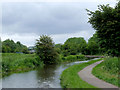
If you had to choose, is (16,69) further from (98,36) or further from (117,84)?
(117,84)

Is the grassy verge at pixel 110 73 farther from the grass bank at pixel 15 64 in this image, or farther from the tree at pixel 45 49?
the tree at pixel 45 49

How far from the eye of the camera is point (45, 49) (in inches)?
1046

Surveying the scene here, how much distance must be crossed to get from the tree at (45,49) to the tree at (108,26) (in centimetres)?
1188

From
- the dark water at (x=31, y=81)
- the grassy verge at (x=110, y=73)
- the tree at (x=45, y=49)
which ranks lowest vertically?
the dark water at (x=31, y=81)

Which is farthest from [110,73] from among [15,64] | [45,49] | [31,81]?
[45,49]

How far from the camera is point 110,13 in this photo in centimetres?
1483

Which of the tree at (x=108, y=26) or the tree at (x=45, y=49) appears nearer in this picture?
the tree at (x=108, y=26)

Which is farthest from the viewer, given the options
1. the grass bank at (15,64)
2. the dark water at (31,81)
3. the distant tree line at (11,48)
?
the distant tree line at (11,48)

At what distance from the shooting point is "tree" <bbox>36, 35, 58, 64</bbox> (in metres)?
26.5

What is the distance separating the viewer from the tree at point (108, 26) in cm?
1411

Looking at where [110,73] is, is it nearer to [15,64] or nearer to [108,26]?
[108,26]

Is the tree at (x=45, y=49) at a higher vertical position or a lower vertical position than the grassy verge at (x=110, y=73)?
higher

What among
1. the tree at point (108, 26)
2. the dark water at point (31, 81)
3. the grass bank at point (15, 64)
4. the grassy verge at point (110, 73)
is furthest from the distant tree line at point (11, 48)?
the grassy verge at point (110, 73)

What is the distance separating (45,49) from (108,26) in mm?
14723
